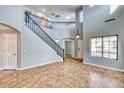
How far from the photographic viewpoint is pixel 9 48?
718cm

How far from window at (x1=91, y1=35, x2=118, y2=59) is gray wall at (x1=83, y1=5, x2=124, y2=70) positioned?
0.23 m

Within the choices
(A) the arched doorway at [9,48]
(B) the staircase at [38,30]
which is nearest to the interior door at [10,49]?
(A) the arched doorway at [9,48]

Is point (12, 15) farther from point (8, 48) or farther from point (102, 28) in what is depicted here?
point (102, 28)

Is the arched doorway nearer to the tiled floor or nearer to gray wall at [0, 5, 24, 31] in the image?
gray wall at [0, 5, 24, 31]

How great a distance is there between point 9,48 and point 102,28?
5363mm

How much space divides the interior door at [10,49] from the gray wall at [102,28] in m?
4.75

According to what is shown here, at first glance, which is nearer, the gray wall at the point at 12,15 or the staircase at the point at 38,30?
the gray wall at the point at 12,15

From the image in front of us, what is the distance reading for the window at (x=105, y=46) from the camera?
7191mm

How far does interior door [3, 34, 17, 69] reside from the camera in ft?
23.4

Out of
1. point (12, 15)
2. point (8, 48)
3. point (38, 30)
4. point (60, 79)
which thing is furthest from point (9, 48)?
point (60, 79)

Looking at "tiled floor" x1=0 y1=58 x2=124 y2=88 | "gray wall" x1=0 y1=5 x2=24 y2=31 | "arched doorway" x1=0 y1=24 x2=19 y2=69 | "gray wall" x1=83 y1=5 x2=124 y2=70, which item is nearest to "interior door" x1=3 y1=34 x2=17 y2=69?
"arched doorway" x1=0 y1=24 x2=19 y2=69

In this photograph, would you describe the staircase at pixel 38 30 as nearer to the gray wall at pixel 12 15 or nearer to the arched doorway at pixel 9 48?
the gray wall at pixel 12 15

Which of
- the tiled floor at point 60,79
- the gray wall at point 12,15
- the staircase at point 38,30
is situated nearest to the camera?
the tiled floor at point 60,79
